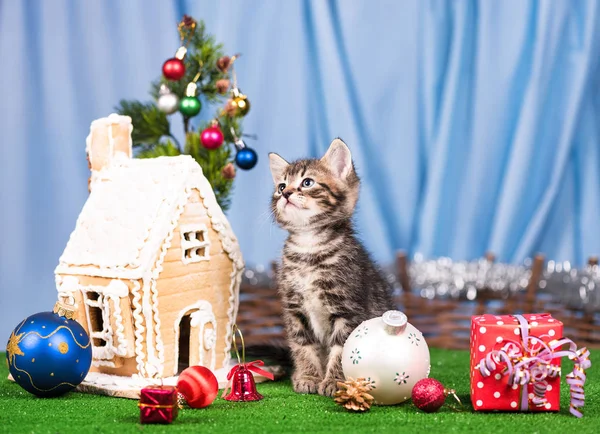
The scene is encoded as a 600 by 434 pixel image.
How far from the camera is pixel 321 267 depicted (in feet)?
6.71

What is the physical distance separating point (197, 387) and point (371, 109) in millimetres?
1827

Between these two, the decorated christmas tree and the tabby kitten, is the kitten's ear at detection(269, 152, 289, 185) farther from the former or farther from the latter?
the decorated christmas tree

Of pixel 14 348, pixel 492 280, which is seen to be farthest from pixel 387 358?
pixel 492 280

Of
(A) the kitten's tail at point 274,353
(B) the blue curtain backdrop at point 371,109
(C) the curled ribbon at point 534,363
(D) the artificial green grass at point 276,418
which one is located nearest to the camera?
(D) the artificial green grass at point 276,418

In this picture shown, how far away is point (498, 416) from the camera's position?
172 centimetres

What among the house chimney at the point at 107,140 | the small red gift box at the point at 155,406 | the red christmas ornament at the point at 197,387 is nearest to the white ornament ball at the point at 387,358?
the red christmas ornament at the point at 197,387

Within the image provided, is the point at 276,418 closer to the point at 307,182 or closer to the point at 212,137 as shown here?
the point at 307,182

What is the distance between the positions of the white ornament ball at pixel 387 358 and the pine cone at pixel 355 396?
31 mm

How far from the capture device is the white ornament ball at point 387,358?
182 cm

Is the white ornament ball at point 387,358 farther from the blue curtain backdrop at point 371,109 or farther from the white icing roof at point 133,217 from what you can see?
the blue curtain backdrop at point 371,109

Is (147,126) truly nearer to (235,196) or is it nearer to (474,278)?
(235,196)

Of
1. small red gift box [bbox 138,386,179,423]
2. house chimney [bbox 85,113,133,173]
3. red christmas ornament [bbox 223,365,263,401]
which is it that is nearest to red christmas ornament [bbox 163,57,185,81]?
house chimney [bbox 85,113,133,173]

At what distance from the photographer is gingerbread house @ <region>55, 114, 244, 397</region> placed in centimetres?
199

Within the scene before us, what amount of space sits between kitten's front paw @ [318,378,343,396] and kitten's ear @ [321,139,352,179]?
0.56m
